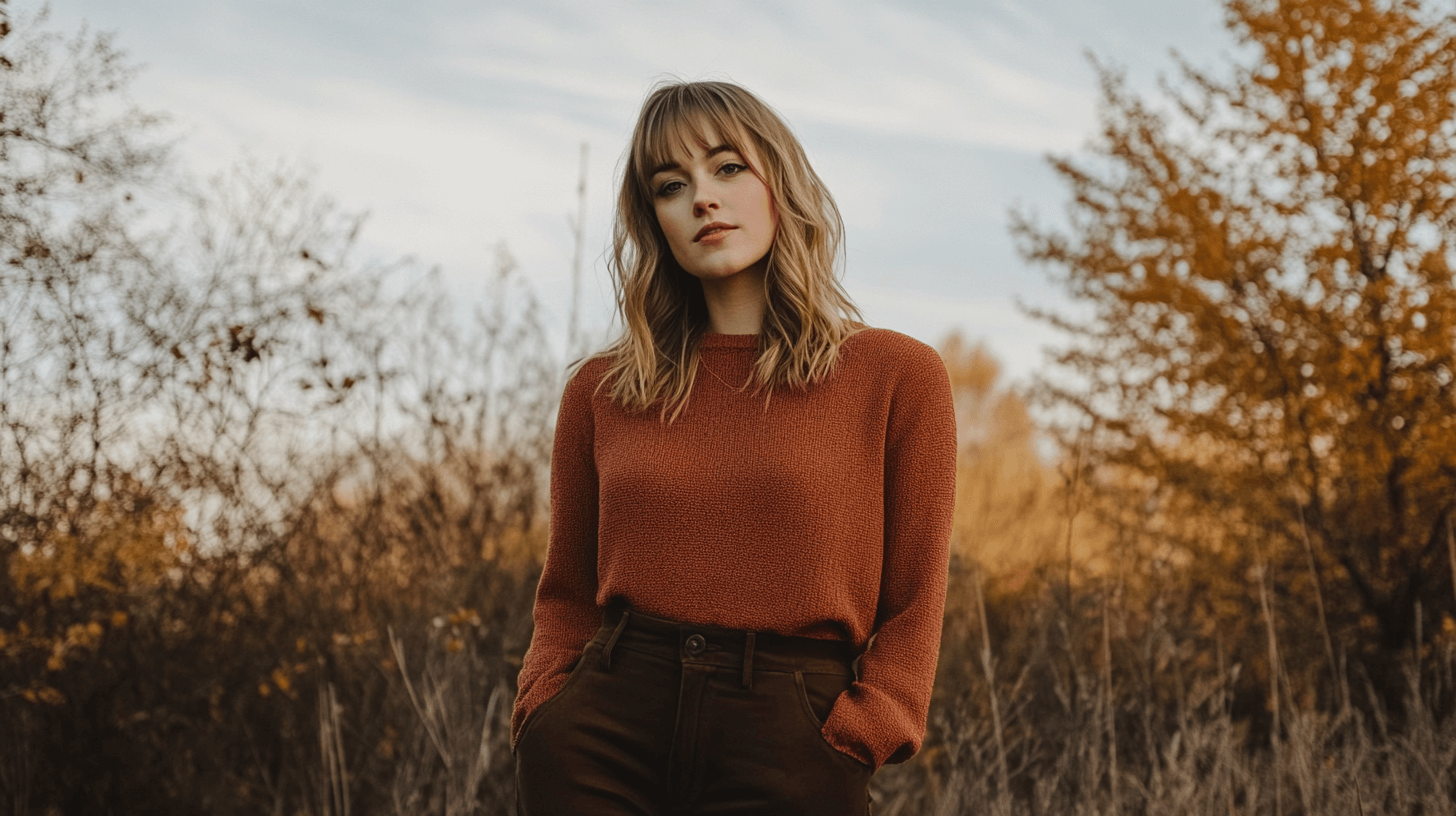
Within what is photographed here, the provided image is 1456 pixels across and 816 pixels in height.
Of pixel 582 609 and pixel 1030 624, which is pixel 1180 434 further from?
pixel 582 609

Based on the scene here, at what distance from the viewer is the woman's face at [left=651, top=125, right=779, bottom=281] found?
6.46 ft

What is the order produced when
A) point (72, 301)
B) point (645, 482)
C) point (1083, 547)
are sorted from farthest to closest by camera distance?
point (1083, 547) → point (72, 301) → point (645, 482)

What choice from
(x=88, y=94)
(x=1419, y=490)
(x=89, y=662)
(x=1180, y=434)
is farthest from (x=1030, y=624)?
(x=88, y=94)

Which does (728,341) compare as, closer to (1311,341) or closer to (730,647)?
(730,647)

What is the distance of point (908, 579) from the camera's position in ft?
5.90

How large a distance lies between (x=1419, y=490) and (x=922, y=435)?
4.00 m

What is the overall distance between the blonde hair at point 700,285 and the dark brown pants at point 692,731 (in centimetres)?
41

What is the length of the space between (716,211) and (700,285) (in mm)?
240

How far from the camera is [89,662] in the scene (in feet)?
13.6

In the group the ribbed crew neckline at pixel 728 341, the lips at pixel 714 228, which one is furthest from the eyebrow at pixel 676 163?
the ribbed crew neckline at pixel 728 341

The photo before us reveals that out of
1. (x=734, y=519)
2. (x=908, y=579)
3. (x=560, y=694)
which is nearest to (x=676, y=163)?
(x=734, y=519)

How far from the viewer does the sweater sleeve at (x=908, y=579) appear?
169cm

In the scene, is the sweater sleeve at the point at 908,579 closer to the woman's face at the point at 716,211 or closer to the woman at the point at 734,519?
the woman at the point at 734,519

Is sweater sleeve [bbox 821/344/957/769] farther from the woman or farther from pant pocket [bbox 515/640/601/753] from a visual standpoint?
pant pocket [bbox 515/640/601/753]
